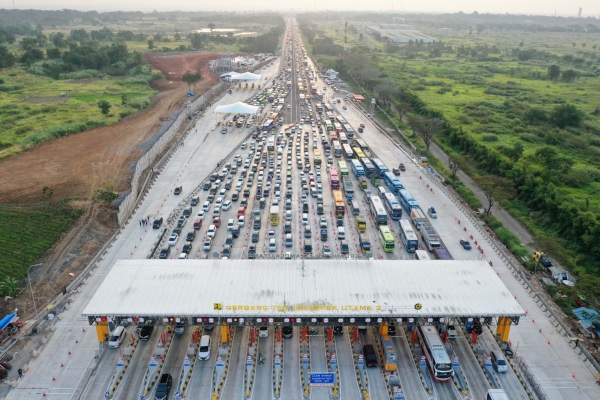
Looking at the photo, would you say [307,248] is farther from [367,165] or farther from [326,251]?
[367,165]

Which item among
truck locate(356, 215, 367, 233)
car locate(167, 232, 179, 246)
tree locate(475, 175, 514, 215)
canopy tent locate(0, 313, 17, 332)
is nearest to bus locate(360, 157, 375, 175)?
tree locate(475, 175, 514, 215)

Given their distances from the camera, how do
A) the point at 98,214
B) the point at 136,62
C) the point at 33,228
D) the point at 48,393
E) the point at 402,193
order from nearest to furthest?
the point at 48,393
the point at 33,228
the point at 98,214
the point at 402,193
the point at 136,62

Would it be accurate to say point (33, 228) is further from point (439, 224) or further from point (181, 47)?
point (181, 47)

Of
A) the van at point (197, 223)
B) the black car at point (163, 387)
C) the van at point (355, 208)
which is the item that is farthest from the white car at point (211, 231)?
the black car at point (163, 387)

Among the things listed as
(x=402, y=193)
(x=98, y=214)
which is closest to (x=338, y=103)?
(x=402, y=193)

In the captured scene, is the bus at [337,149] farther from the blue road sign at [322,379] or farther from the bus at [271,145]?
the blue road sign at [322,379]

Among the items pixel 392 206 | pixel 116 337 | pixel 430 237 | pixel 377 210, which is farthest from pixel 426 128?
pixel 116 337

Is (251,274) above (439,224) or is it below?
above
